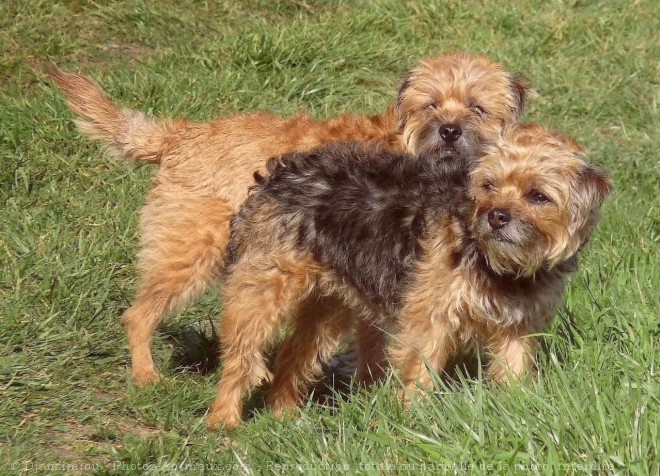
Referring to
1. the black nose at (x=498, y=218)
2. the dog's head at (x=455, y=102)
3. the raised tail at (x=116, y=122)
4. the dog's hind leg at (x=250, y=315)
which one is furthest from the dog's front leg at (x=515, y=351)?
the raised tail at (x=116, y=122)

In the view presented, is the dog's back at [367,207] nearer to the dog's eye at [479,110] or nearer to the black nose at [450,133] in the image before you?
the black nose at [450,133]

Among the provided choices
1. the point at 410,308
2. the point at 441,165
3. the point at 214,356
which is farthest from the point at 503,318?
the point at 214,356

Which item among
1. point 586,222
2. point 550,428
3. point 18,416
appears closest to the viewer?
point 550,428

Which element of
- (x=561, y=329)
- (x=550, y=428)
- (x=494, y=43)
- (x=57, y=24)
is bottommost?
(x=57, y=24)

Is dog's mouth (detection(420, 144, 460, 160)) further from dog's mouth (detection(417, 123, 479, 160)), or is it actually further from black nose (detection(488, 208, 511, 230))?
black nose (detection(488, 208, 511, 230))

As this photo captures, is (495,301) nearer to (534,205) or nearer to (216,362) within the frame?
(534,205)

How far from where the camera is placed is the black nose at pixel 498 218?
15.7 feet

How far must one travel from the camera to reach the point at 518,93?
6883 mm

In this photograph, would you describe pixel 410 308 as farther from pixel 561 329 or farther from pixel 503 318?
pixel 561 329

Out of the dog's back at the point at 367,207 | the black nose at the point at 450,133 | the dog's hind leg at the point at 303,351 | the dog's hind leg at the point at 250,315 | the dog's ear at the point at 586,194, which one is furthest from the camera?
the black nose at the point at 450,133

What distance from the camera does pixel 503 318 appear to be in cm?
506

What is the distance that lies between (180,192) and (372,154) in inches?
50.7

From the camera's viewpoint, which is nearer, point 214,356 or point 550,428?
point 550,428

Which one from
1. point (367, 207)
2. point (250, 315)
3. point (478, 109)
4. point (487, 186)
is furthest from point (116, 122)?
point (487, 186)
